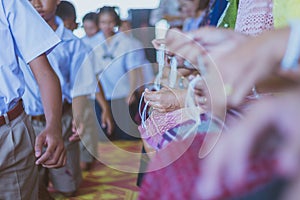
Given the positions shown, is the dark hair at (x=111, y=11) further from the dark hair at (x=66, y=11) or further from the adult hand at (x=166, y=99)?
the adult hand at (x=166, y=99)

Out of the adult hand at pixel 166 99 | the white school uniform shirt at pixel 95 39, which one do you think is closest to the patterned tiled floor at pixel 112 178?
the white school uniform shirt at pixel 95 39

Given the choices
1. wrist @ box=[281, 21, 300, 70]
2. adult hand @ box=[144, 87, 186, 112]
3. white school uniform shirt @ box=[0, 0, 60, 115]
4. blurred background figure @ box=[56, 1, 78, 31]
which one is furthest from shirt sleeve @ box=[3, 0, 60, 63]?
blurred background figure @ box=[56, 1, 78, 31]

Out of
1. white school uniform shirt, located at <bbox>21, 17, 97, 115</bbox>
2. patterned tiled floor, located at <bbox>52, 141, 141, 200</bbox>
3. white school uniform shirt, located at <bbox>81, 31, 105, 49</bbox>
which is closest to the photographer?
white school uniform shirt, located at <bbox>21, 17, 97, 115</bbox>

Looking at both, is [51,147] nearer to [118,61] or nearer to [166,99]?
[166,99]

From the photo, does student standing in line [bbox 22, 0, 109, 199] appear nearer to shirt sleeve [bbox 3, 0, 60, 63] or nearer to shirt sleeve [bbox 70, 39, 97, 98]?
shirt sleeve [bbox 70, 39, 97, 98]

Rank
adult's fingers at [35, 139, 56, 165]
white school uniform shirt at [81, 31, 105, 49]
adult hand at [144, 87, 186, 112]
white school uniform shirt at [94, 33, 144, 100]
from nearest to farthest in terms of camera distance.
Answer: adult hand at [144, 87, 186, 112], adult's fingers at [35, 139, 56, 165], white school uniform shirt at [94, 33, 144, 100], white school uniform shirt at [81, 31, 105, 49]

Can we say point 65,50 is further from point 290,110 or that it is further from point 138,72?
point 290,110

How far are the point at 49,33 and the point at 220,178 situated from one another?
34.9 inches

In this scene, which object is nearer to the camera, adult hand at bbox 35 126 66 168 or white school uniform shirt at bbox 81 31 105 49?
adult hand at bbox 35 126 66 168

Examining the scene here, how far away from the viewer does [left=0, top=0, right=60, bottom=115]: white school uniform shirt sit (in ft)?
4.00

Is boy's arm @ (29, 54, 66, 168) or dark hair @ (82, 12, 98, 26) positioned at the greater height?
boy's arm @ (29, 54, 66, 168)

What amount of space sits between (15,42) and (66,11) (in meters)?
1.65

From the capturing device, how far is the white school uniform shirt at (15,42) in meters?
1.22

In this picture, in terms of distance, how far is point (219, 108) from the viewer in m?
0.60
